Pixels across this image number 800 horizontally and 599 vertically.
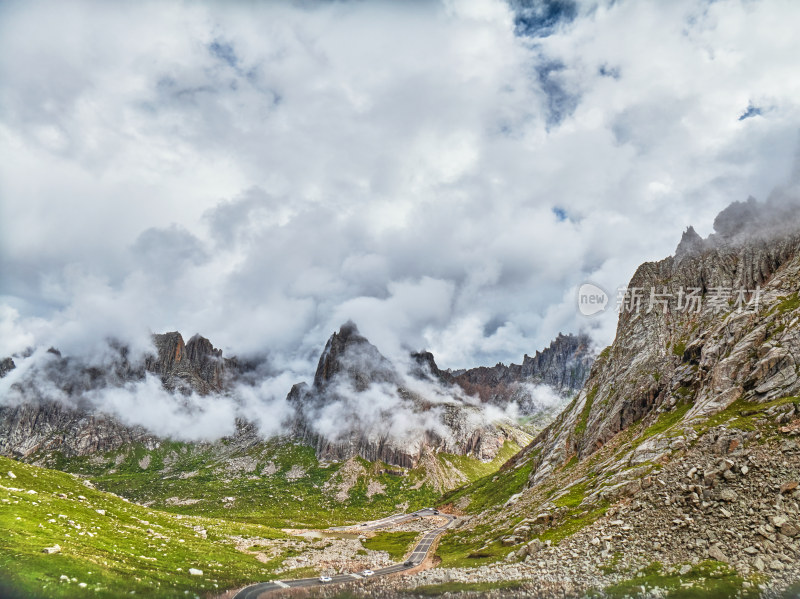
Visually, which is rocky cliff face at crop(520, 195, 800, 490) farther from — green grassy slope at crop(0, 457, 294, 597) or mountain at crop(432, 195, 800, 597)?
green grassy slope at crop(0, 457, 294, 597)

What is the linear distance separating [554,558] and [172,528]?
111 m

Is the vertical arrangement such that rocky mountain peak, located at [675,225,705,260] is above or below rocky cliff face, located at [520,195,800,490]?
above

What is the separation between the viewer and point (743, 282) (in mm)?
153250

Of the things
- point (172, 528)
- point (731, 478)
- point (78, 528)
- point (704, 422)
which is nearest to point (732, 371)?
point (704, 422)

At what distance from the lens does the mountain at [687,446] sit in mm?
53938

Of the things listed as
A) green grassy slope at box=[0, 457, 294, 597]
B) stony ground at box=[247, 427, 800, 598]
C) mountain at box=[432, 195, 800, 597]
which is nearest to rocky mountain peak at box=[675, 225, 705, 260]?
mountain at box=[432, 195, 800, 597]

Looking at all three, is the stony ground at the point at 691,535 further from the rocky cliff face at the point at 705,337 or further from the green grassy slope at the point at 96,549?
the rocky cliff face at the point at 705,337

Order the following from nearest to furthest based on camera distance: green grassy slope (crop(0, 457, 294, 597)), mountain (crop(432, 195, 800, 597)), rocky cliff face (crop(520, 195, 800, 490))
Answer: green grassy slope (crop(0, 457, 294, 597)) < mountain (crop(432, 195, 800, 597)) < rocky cliff face (crop(520, 195, 800, 490))

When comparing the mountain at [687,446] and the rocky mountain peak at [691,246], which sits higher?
the rocky mountain peak at [691,246]

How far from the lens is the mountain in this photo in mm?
53938

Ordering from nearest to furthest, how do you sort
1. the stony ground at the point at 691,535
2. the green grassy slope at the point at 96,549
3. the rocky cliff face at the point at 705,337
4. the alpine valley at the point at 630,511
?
1. the stony ground at the point at 691,535
2. the alpine valley at the point at 630,511
3. the green grassy slope at the point at 96,549
4. the rocky cliff face at the point at 705,337

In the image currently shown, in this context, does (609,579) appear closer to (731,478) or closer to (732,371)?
(731,478)

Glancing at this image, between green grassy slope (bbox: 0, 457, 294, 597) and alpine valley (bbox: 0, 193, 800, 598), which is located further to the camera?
green grassy slope (bbox: 0, 457, 294, 597)

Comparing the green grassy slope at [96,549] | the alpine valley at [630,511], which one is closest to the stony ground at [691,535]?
the alpine valley at [630,511]
